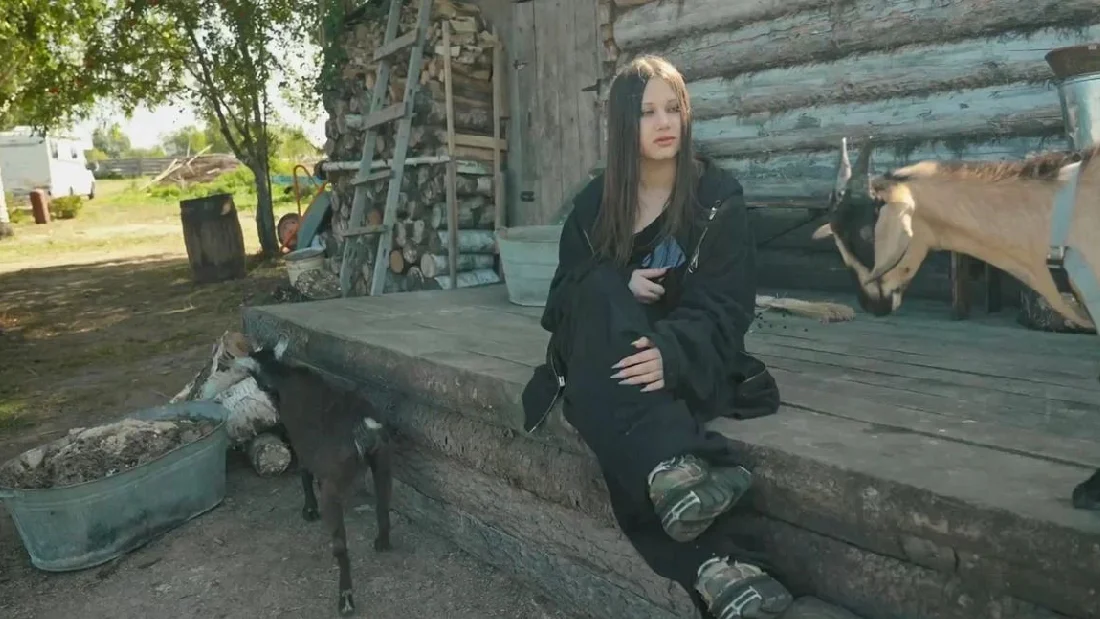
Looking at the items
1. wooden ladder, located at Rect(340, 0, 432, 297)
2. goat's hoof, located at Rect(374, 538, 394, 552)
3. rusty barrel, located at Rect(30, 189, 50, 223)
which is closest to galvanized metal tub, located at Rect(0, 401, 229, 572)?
goat's hoof, located at Rect(374, 538, 394, 552)

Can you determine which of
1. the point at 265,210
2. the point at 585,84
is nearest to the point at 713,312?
the point at 585,84

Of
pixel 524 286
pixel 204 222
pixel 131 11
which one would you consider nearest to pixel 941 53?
pixel 524 286

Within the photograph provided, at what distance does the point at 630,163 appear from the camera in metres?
2.61

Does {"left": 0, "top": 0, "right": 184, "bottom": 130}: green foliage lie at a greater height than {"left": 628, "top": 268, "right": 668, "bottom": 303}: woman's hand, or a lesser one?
greater

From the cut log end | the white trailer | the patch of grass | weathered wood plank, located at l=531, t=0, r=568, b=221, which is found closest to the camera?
the cut log end

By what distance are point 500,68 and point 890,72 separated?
4477mm

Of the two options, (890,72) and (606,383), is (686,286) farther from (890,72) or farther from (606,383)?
(890,72)

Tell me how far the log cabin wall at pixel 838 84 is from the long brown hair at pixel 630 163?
6.80 feet

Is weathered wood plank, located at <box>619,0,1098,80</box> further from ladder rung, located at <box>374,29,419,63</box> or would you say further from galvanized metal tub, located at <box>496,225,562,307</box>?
ladder rung, located at <box>374,29,419,63</box>

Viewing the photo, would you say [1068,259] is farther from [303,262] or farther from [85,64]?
[85,64]

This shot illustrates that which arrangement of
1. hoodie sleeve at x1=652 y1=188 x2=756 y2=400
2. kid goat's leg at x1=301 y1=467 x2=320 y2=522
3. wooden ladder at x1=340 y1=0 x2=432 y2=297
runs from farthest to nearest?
wooden ladder at x1=340 y1=0 x2=432 y2=297 → kid goat's leg at x1=301 y1=467 x2=320 y2=522 → hoodie sleeve at x1=652 y1=188 x2=756 y2=400

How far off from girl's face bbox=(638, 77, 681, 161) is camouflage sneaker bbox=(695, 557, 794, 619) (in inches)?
46.6

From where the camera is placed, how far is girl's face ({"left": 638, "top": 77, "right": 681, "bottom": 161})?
2.56 metres

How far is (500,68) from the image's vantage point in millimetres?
8227
